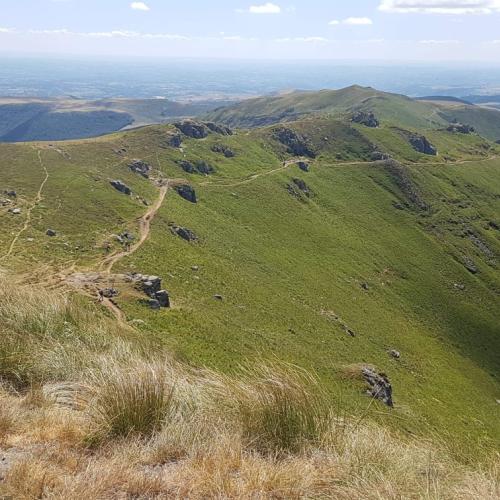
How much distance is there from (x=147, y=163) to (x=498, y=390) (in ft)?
294

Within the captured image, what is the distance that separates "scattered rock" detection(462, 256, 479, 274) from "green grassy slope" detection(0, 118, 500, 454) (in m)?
2.06

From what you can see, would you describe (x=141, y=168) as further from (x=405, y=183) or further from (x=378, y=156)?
(x=378, y=156)

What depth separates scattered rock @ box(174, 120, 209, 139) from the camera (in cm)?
Answer: 14788

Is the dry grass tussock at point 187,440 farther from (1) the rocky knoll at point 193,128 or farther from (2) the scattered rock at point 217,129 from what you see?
(2) the scattered rock at point 217,129

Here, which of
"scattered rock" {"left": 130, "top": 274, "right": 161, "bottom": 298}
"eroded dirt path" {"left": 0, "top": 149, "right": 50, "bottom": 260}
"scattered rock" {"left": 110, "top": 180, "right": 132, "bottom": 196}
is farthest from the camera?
"scattered rock" {"left": 110, "top": 180, "right": 132, "bottom": 196}

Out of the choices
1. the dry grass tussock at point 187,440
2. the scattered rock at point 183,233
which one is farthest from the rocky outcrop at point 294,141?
the dry grass tussock at point 187,440

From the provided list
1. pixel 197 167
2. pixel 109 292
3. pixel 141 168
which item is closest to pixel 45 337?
pixel 109 292

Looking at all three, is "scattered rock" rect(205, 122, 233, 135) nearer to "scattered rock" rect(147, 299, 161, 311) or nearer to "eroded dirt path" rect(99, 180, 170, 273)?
"eroded dirt path" rect(99, 180, 170, 273)

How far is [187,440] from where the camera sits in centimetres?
646

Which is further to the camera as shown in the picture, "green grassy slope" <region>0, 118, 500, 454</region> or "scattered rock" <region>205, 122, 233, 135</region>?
"scattered rock" <region>205, 122, 233, 135</region>

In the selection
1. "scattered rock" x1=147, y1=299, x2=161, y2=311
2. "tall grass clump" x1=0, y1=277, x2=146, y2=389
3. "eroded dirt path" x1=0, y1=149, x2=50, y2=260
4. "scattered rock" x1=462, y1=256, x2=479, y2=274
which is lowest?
"scattered rock" x1=462, y1=256, x2=479, y2=274

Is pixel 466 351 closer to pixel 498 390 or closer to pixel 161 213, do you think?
pixel 498 390

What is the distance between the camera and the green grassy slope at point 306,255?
52094 mm

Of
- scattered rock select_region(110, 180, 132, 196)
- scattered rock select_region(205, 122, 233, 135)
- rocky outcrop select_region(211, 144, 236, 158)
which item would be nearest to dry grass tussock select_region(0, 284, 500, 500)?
scattered rock select_region(110, 180, 132, 196)
